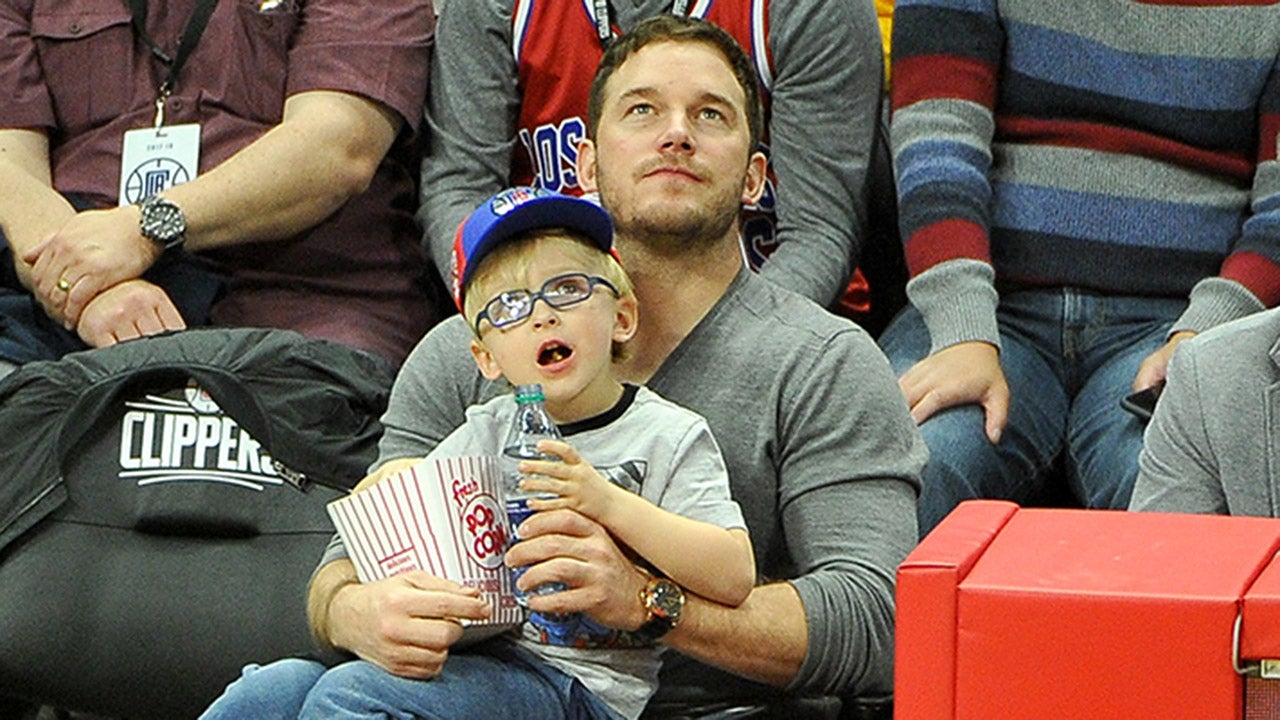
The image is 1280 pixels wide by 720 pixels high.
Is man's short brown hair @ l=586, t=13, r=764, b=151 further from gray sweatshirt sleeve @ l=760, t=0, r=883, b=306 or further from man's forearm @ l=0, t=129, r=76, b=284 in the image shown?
man's forearm @ l=0, t=129, r=76, b=284

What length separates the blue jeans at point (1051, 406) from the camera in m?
2.66

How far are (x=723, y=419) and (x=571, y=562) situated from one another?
0.42 meters

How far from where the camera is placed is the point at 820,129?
2961 mm

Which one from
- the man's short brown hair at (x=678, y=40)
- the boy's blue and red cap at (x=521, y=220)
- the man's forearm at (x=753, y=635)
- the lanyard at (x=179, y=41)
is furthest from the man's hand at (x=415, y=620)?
the lanyard at (x=179, y=41)

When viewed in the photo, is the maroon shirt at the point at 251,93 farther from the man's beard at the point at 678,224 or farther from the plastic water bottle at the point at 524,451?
the plastic water bottle at the point at 524,451

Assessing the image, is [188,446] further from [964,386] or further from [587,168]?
[964,386]

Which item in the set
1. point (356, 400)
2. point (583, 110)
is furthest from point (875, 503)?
point (583, 110)

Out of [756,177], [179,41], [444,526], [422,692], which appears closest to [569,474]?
[444,526]

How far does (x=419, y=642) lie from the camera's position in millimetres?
Result: 1923

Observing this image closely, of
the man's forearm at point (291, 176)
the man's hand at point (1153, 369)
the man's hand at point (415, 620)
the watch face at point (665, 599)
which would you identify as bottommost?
the man's hand at point (415, 620)

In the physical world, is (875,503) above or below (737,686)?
above

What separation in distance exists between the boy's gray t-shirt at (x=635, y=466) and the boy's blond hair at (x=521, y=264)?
11 centimetres

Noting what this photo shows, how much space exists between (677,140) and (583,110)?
0.68m

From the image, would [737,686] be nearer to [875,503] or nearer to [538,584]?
[875,503]
